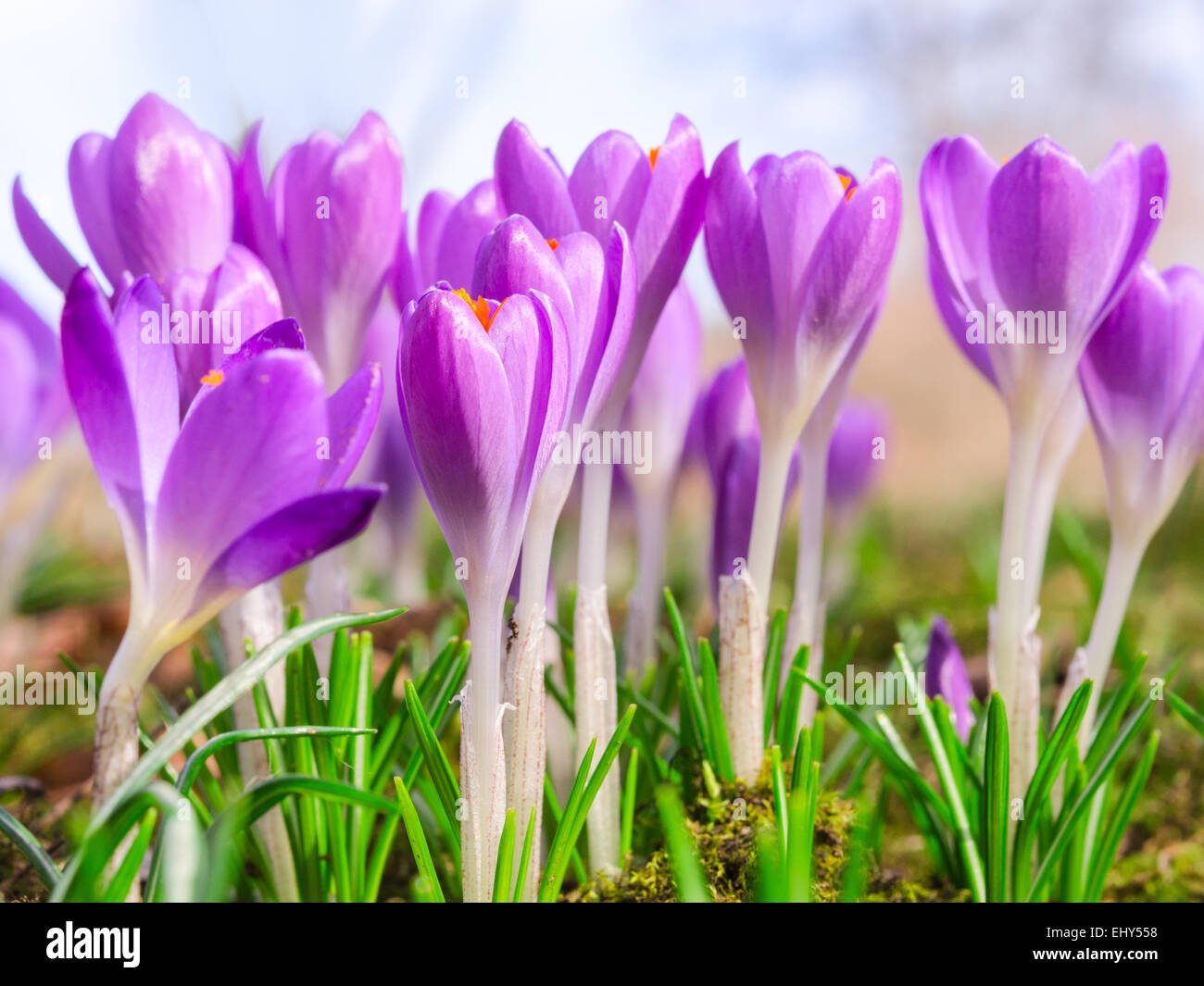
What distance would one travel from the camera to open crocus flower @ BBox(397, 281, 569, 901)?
458 mm

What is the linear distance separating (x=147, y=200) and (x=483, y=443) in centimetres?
31

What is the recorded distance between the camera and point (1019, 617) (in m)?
0.66

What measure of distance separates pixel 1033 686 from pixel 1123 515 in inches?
5.3

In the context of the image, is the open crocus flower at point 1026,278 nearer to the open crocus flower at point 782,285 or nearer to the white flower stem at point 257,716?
the open crocus flower at point 782,285

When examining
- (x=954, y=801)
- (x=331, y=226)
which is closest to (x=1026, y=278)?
(x=954, y=801)

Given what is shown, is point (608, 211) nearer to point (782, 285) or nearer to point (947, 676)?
point (782, 285)

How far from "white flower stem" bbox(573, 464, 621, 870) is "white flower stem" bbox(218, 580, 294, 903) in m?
0.20

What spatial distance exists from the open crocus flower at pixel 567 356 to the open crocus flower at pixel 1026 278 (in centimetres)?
24

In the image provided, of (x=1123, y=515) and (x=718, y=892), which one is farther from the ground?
(x=1123, y=515)

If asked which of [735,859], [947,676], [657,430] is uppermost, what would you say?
[657,430]

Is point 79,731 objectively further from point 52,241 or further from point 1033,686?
point 1033,686

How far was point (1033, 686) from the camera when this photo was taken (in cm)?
65

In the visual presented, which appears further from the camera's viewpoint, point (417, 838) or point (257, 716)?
point (257, 716)
